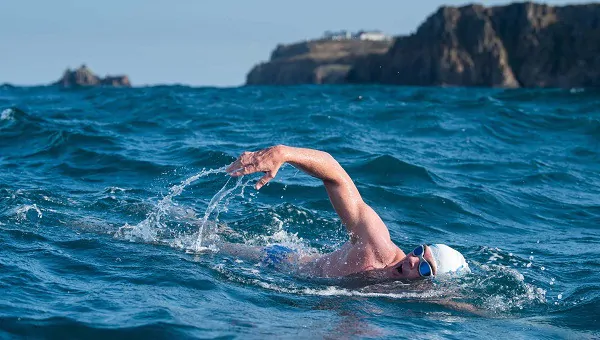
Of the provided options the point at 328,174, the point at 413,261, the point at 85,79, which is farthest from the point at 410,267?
the point at 85,79

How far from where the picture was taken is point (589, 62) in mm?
78750

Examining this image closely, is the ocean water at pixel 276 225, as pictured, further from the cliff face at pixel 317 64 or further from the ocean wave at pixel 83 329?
the cliff face at pixel 317 64

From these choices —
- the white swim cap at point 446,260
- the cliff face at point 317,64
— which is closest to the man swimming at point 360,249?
the white swim cap at point 446,260

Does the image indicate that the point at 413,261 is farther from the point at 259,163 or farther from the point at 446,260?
the point at 259,163

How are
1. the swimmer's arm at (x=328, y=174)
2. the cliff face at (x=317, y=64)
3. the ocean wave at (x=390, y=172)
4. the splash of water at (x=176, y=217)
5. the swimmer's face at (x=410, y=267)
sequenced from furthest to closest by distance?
the cliff face at (x=317, y=64)
the ocean wave at (x=390, y=172)
the splash of water at (x=176, y=217)
the swimmer's face at (x=410, y=267)
the swimmer's arm at (x=328, y=174)

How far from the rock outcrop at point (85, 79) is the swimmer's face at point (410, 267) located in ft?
425

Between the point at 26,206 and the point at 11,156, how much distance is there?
5.44 meters

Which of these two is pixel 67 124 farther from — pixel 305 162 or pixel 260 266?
pixel 305 162

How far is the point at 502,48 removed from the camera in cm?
8988

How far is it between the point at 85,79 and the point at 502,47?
7582cm

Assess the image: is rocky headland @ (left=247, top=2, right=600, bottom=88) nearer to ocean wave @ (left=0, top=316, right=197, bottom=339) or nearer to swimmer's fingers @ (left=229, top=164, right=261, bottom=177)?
swimmer's fingers @ (left=229, top=164, right=261, bottom=177)

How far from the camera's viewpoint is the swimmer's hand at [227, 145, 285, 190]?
6707 mm

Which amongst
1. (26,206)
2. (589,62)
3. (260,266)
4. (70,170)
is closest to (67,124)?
(70,170)

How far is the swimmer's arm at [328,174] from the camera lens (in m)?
6.76
